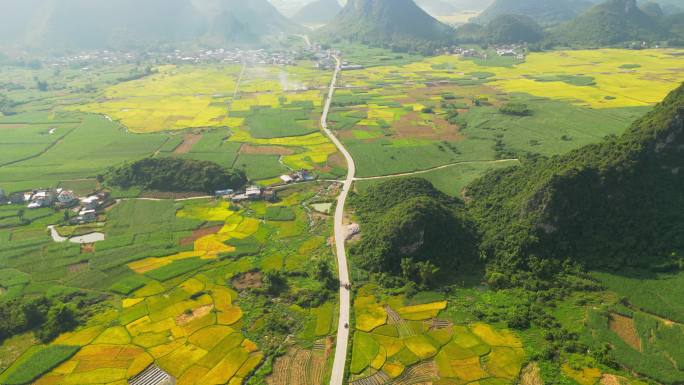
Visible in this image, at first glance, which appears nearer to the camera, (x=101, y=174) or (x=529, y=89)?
(x=101, y=174)

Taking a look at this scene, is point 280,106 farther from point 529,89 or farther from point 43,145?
point 529,89

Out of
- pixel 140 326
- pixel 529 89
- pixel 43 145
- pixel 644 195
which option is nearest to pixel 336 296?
pixel 140 326

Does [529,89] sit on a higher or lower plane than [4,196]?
higher

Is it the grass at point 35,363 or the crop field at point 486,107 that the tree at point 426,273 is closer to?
the crop field at point 486,107

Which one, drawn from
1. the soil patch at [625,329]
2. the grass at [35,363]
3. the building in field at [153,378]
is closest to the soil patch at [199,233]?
the grass at [35,363]

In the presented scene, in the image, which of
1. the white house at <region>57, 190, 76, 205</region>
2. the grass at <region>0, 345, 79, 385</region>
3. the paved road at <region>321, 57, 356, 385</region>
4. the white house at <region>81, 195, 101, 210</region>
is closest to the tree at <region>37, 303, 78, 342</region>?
the grass at <region>0, 345, 79, 385</region>

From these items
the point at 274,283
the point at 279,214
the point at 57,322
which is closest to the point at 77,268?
the point at 57,322

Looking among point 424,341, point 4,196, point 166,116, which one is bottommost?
point 424,341
